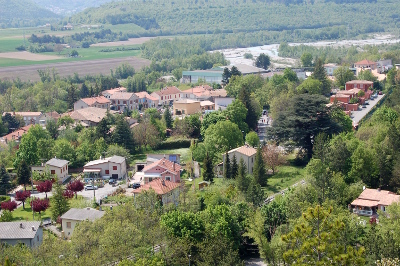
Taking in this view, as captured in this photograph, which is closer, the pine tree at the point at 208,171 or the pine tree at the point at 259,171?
the pine tree at the point at 259,171

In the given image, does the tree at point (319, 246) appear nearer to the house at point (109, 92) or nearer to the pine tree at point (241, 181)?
the pine tree at point (241, 181)

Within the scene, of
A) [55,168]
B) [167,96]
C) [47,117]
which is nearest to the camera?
[55,168]

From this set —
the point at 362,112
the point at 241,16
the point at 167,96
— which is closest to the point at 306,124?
the point at 362,112

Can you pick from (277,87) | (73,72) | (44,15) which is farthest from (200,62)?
(44,15)

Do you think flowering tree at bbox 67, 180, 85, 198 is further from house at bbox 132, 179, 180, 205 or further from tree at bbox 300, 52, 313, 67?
tree at bbox 300, 52, 313, 67

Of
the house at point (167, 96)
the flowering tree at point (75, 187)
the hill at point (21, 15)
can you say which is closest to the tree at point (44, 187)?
the flowering tree at point (75, 187)

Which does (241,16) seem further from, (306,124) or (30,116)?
(306,124)

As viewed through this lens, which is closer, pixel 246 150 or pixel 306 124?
pixel 246 150
